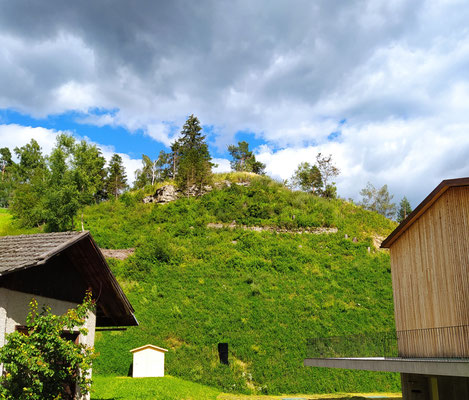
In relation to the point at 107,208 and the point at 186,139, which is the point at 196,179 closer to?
the point at 107,208

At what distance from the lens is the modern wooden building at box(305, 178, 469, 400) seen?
14594 mm

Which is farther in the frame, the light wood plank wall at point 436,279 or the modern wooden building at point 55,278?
the light wood plank wall at point 436,279

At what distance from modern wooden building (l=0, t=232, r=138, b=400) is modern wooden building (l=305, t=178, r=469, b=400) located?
999 centimetres

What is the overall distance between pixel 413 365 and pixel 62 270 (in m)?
11.2

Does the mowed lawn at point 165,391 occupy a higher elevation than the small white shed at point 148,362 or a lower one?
lower

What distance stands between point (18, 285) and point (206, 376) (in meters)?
19.2

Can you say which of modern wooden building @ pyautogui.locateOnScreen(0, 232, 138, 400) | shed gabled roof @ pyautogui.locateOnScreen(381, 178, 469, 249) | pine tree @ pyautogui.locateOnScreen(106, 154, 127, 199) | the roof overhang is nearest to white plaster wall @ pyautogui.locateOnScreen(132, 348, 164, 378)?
the roof overhang

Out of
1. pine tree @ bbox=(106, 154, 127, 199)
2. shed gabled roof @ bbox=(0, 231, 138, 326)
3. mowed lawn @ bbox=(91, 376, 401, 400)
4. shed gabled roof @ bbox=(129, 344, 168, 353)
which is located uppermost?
pine tree @ bbox=(106, 154, 127, 199)

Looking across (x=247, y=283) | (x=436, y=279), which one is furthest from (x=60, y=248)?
(x=247, y=283)

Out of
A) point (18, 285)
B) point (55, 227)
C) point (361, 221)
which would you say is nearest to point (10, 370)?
point (18, 285)

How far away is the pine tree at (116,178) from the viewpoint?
7994cm

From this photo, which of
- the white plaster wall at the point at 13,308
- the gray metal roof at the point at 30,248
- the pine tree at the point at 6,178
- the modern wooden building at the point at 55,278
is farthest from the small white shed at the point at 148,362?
the pine tree at the point at 6,178

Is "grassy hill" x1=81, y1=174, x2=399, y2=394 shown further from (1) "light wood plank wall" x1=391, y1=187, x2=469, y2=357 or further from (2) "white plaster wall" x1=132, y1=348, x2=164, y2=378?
(1) "light wood plank wall" x1=391, y1=187, x2=469, y2=357

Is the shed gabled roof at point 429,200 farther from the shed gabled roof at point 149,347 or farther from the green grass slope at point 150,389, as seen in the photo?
the shed gabled roof at point 149,347
